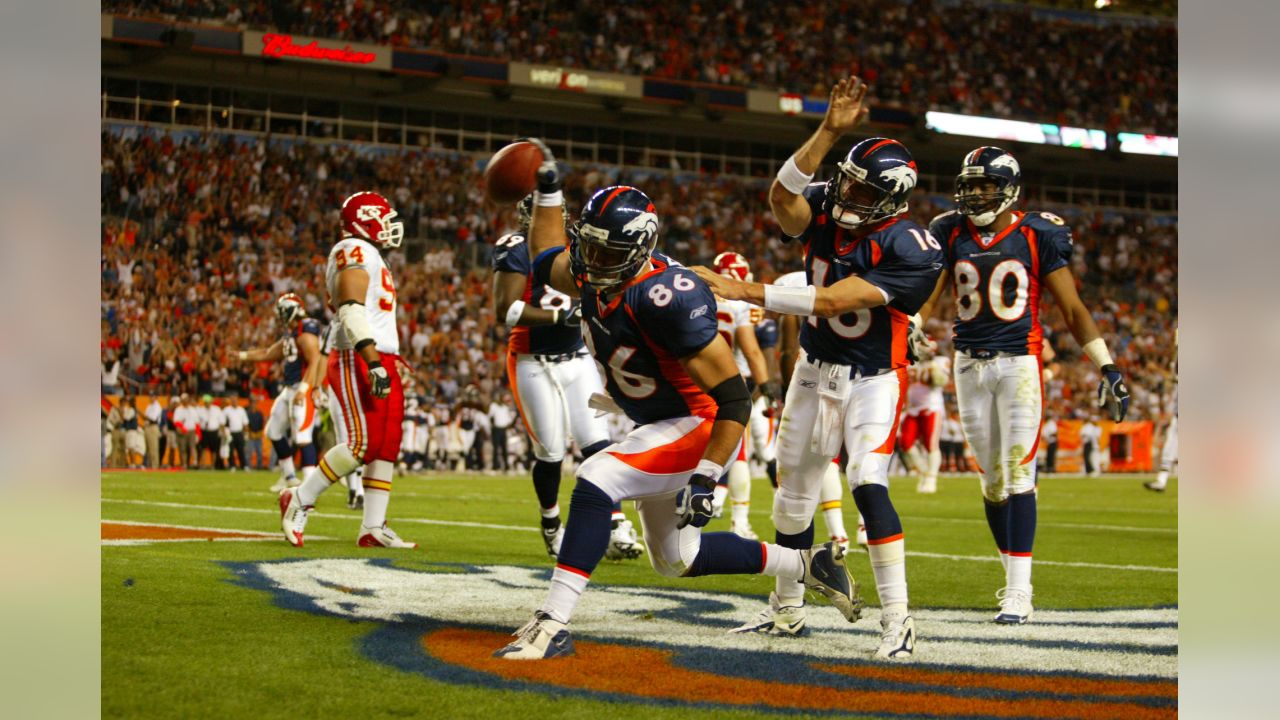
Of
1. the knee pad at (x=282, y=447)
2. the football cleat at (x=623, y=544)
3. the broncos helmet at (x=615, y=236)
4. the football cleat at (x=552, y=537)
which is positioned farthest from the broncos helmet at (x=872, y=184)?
the knee pad at (x=282, y=447)

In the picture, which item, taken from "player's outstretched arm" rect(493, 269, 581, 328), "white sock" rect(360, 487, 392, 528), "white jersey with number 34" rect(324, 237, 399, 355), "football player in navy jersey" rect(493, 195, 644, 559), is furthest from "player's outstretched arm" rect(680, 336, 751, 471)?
"white sock" rect(360, 487, 392, 528)

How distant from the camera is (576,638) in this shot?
4.96 m

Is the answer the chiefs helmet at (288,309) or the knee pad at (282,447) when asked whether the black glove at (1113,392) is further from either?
the knee pad at (282,447)

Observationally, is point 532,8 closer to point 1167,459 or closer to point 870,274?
point 1167,459

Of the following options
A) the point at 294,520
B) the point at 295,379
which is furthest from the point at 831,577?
the point at 295,379

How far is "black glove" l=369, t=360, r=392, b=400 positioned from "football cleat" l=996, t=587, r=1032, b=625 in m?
3.73

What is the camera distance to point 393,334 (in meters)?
8.27

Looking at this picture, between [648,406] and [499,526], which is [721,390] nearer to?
[648,406]

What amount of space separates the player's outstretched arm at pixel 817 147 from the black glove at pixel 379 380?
10.3 feet

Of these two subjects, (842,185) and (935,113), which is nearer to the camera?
(842,185)

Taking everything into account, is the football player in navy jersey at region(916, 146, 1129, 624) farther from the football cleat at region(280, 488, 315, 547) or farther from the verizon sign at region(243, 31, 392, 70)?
the verizon sign at region(243, 31, 392, 70)

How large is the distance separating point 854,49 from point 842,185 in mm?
31004

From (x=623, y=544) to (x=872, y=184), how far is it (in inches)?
139
